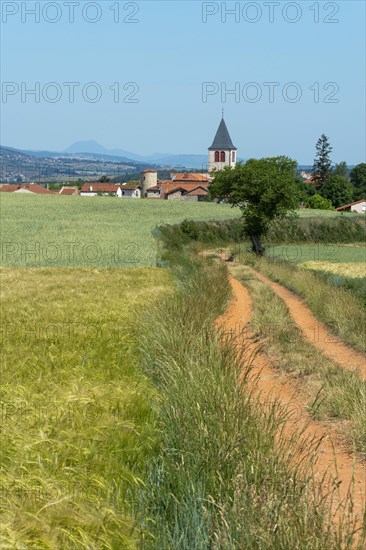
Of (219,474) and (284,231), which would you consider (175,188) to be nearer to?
(284,231)

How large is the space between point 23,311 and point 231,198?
1403 inches

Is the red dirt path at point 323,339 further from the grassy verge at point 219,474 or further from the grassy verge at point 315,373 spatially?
the grassy verge at point 219,474

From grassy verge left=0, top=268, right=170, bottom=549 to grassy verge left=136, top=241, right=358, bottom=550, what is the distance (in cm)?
23

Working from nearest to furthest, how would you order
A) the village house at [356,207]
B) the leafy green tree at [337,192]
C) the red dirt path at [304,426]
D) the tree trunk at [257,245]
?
the red dirt path at [304,426], the tree trunk at [257,245], the village house at [356,207], the leafy green tree at [337,192]

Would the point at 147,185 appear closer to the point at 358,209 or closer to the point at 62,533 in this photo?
the point at 358,209

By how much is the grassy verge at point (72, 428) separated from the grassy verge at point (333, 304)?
22.9 feet

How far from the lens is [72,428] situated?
688 centimetres

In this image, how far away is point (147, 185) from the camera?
192500mm

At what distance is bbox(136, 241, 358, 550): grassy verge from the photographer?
468 centimetres

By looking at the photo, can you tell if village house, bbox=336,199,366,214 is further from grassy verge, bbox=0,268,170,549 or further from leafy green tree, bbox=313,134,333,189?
grassy verge, bbox=0,268,170,549

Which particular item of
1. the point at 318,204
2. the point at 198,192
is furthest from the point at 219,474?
the point at 198,192

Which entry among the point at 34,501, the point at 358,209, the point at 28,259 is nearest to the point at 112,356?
the point at 34,501

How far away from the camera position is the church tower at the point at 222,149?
19250 centimetres

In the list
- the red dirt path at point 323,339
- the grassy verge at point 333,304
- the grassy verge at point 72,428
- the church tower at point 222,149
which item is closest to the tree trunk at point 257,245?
the grassy verge at point 333,304
